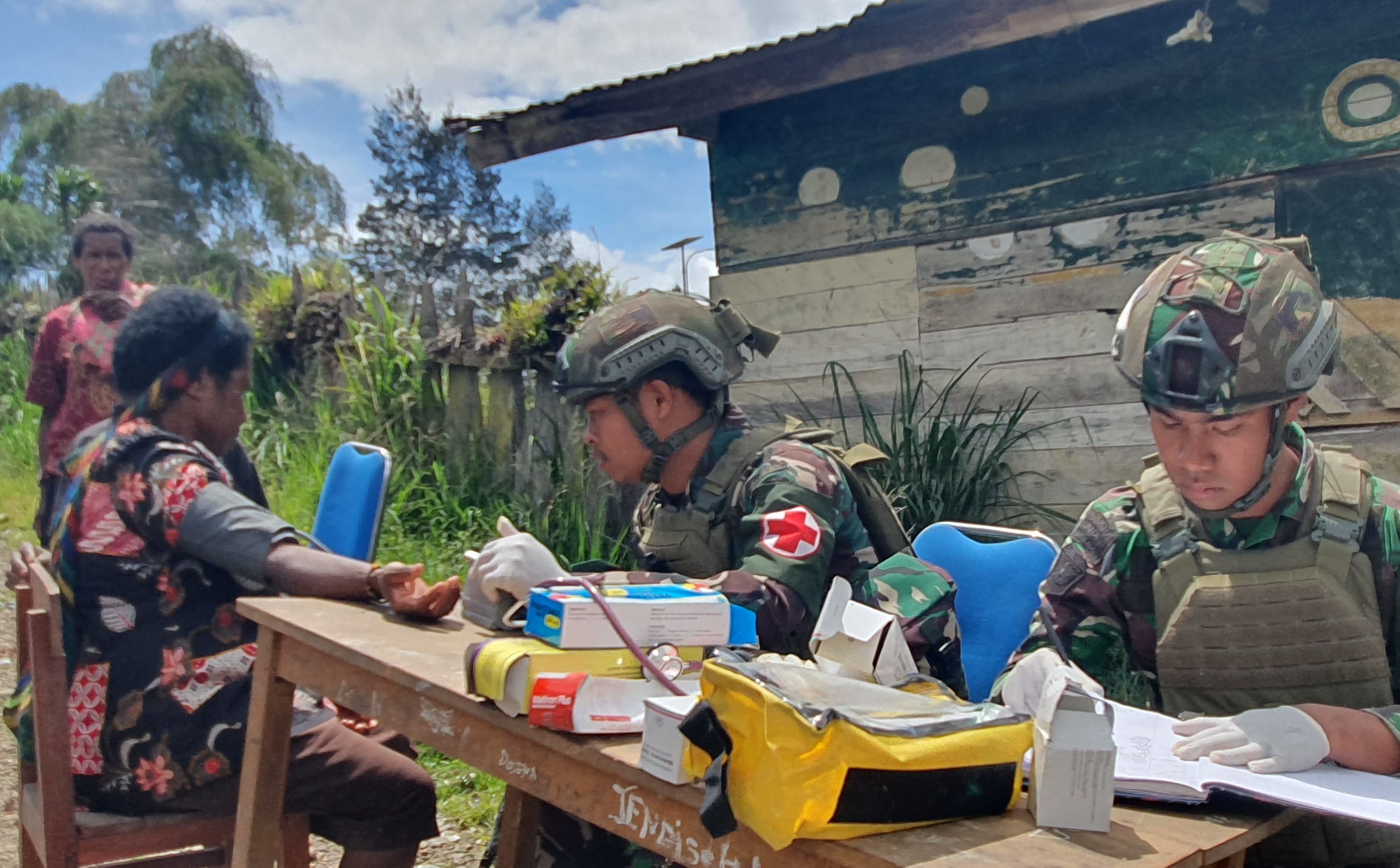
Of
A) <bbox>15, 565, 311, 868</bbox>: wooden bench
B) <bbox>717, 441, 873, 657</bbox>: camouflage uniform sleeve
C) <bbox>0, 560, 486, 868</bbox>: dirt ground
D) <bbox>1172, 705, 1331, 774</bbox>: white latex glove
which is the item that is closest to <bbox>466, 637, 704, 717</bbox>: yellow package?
<bbox>717, 441, 873, 657</bbox>: camouflage uniform sleeve

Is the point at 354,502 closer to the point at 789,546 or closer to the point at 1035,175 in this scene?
the point at 789,546

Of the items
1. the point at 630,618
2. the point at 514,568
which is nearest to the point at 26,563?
the point at 514,568

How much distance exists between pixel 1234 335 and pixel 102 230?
4.73 meters

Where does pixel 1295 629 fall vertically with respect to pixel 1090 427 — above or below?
below

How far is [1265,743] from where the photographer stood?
1.31 metres

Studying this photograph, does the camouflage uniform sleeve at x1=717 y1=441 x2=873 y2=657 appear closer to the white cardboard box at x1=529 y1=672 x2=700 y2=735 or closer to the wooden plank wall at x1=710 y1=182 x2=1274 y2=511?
the white cardboard box at x1=529 y1=672 x2=700 y2=735

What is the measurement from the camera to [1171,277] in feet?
5.63

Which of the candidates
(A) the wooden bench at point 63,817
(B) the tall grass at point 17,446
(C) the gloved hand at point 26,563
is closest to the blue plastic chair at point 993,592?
(A) the wooden bench at point 63,817

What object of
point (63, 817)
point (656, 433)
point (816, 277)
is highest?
point (816, 277)

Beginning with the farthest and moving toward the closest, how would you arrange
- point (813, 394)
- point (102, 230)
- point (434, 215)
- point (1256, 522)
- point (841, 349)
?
point (434, 215) → point (813, 394) → point (841, 349) → point (102, 230) → point (1256, 522)

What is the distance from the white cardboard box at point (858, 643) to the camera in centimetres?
140

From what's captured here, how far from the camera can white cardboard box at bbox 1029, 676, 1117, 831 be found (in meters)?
1.11

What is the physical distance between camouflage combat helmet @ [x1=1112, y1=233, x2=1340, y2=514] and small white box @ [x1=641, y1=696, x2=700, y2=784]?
0.88 m

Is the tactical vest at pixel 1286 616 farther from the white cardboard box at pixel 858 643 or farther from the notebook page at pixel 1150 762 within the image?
the white cardboard box at pixel 858 643
